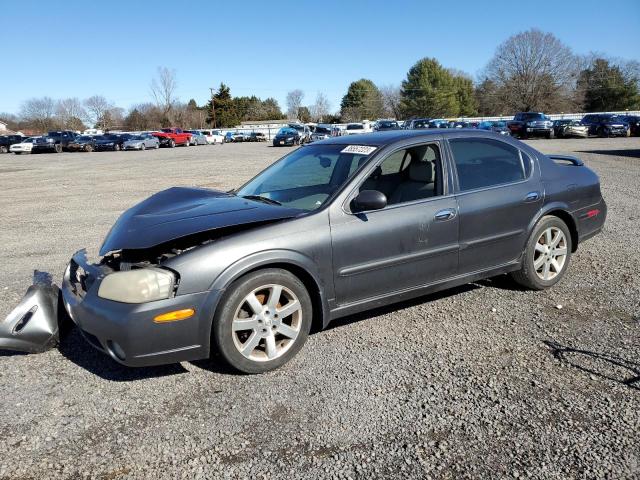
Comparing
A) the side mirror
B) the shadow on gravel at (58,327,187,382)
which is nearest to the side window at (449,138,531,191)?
the side mirror

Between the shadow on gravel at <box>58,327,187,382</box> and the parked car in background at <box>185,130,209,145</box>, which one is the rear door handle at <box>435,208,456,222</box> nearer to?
the shadow on gravel at <box>58,327,187,382</box>

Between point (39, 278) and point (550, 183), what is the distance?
448 cm

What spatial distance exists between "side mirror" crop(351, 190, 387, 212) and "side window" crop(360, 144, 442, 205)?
35cm

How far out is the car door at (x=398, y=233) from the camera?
3.80 meters

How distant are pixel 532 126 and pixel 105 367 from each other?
130 ft

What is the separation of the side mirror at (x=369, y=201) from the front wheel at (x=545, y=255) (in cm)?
174

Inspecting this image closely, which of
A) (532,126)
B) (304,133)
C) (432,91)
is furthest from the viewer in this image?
(432,91)

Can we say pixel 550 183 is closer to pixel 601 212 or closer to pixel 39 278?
pixel 601 212

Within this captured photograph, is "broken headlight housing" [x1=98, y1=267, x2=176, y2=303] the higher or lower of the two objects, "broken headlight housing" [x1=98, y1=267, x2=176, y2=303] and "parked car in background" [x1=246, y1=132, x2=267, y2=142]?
the lower

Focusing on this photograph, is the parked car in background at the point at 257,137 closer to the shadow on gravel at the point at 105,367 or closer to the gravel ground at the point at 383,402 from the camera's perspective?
the gravel ground at the point at 383,402

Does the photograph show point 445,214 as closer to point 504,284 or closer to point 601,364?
point 504,284

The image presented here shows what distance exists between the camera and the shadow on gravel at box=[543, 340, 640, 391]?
130 inches

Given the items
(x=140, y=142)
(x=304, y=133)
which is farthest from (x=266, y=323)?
(x=140, y=142)

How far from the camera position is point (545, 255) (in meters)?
4.93
